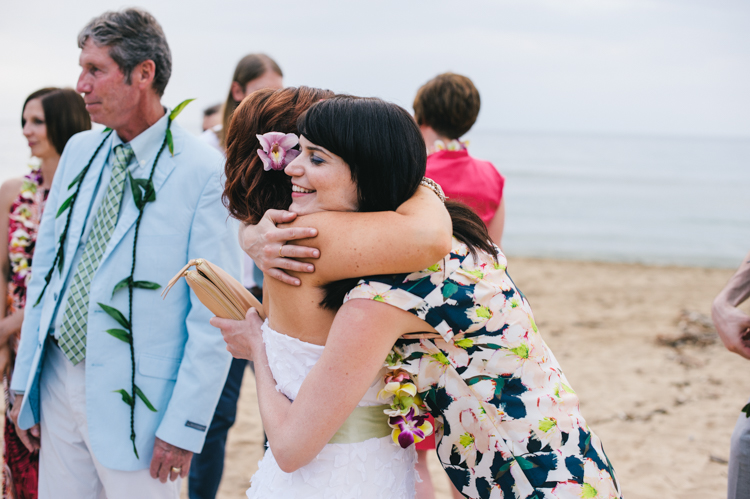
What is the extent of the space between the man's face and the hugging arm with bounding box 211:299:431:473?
160 centimetres

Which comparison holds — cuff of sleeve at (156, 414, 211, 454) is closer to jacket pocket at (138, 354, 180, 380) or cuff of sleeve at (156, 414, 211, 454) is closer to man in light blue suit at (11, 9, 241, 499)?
man in light blue suit at (11, 9, 241, 499)

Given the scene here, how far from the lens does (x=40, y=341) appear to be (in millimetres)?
2279

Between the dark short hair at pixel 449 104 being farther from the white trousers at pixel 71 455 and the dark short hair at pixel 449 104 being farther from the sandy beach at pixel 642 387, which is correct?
the sandy beach at pixel 642 387

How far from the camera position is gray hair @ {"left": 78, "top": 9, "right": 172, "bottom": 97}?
2.30 metres

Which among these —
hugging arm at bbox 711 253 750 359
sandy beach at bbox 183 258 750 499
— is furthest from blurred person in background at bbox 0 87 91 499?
hugging arm at bbox 711 253 750 359

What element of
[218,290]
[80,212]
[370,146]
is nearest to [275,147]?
[370,146]

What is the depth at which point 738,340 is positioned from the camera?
227 cm

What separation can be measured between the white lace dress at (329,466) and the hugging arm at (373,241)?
0.27m

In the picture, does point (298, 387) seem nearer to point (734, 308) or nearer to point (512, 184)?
point (734, 308)

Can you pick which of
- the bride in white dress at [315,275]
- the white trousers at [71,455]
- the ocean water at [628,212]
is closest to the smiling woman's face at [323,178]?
the bride in white dress at [315,275]

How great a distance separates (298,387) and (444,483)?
294cm

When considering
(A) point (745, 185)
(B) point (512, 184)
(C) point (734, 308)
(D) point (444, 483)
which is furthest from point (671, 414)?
(A) point (745, 185)

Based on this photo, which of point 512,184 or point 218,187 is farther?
point 512,184

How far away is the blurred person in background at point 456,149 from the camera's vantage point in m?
2.95
